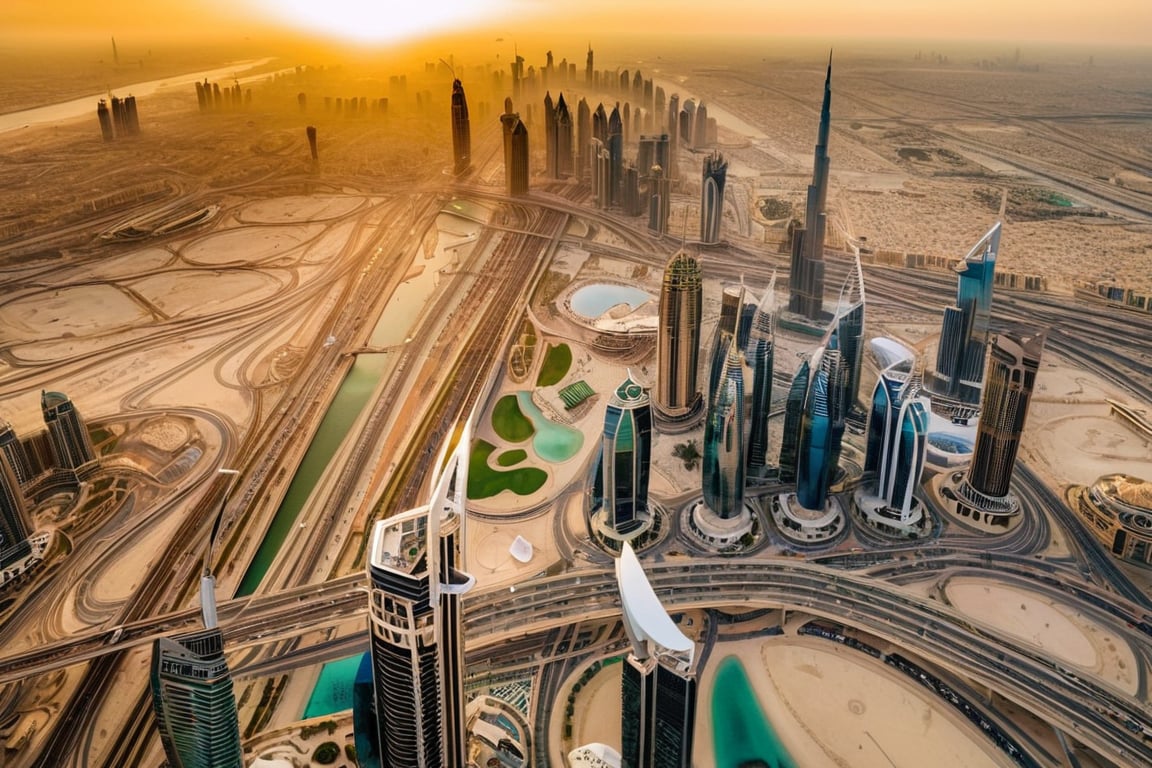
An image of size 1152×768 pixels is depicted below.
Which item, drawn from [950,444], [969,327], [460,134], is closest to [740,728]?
[950,444]

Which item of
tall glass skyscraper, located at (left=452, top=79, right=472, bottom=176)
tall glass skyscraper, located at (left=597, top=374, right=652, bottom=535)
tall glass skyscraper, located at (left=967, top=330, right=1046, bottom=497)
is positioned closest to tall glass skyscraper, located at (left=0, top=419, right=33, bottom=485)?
tall glass skyscraper, located at (left=597, top=374, right=652, bottom=535)

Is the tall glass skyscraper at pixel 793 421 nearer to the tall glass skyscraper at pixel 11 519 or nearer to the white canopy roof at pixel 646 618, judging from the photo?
the white canopy roof at pixel 646 618

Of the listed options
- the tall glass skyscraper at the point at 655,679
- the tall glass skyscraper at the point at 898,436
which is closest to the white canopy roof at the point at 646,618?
the tall glass skyscraper at the point at 655,679

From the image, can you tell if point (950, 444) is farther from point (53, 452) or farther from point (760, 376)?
point (53, 452)

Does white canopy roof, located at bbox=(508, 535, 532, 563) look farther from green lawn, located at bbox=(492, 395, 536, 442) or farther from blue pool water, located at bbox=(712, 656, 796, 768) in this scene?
green lawn, located at bbox=(492, 395, 536, 442)

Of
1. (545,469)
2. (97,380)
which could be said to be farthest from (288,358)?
(545,469)

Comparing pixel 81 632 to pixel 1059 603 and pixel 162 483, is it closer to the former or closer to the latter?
pixel 162 483
